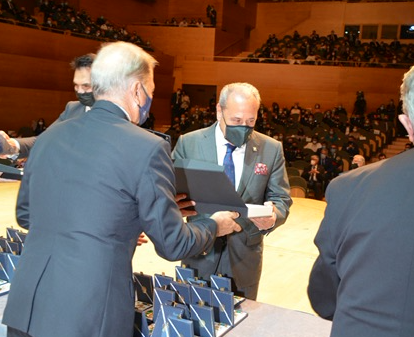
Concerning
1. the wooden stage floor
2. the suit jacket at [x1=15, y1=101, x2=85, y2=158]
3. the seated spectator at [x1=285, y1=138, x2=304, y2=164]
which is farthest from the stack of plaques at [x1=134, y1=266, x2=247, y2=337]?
the seated spectator at [x1=285, y1=138, x2=304, y2=164]

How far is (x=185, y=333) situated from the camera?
5.15 ft

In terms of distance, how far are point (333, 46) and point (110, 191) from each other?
1753cm

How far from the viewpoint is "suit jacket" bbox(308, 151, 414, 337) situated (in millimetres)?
1015

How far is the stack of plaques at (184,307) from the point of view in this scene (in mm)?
1598

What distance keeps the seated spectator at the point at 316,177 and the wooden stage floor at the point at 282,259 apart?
3020mm

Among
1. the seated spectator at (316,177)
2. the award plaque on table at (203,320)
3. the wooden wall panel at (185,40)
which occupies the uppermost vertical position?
the wooden wall panel at (185,40)

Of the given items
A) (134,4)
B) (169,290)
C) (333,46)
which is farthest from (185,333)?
(134,4)

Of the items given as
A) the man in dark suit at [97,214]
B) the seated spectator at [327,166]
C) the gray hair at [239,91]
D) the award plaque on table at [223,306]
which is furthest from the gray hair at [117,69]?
the seated spectator at [327,166]

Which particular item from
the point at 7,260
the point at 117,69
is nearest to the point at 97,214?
the point at 117,69

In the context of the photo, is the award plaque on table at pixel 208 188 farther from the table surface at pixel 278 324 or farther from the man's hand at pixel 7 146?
the man's hand at pixel 7 146

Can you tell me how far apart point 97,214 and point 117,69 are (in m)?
0.42

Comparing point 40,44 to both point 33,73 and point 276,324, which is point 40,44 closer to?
point 33,73

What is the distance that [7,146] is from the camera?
8.41 ft

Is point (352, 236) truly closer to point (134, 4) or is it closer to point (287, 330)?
point (287, 330)
